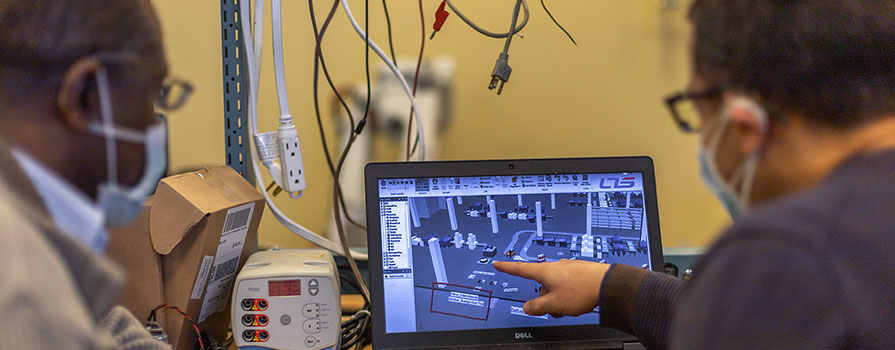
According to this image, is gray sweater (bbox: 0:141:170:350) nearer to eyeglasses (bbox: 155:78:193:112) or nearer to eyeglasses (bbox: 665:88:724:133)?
eyeglasses (bbox: 155:78:193:112)

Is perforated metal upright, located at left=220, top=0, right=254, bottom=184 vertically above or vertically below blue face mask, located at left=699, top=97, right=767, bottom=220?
above

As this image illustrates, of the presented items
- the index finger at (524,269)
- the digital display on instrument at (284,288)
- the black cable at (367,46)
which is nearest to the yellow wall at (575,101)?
the black cable at (367,46)

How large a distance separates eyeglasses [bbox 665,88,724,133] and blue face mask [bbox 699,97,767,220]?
0.7 inches

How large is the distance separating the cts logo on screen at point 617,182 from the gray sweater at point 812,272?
525 mm

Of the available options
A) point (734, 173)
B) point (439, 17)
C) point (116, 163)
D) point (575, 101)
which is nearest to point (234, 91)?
point (439, 17)

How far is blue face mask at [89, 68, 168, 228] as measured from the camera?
1.69ft

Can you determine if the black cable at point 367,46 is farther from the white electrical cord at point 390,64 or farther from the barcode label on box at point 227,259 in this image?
the barcode label on box at point 227,259

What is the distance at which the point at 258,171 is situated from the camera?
3.79 feet

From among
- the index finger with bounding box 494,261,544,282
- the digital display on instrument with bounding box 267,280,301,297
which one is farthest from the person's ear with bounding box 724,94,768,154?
the digital display on instrument with bounding box 267,280,301,297

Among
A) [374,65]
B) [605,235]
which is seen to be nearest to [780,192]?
[605,235]

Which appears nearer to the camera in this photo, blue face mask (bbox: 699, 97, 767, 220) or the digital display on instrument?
blue face mask (bbox: 699, 97, 767, 220)

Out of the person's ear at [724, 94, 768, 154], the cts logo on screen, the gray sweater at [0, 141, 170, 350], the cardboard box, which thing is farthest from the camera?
the cts logo on screen

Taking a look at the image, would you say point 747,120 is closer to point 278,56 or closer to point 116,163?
point 116,163

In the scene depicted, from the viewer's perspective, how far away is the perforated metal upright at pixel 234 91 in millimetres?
1159
